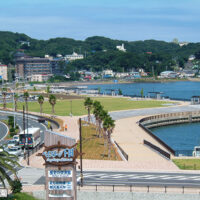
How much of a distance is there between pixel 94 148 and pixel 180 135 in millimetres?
41705

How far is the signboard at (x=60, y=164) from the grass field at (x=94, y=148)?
108 feet

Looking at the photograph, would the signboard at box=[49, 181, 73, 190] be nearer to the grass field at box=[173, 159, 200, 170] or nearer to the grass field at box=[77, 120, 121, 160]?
the grass field at box=[173, 159, 200, 170]

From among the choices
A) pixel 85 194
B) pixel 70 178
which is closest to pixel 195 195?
pixel 85 194

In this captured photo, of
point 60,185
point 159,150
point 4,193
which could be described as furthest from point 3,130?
point 60,185

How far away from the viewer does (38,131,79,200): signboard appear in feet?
127

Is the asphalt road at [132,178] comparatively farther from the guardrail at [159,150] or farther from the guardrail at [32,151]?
the guardrail at [159,150]

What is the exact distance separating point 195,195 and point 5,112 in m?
106

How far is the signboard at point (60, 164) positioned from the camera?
38844mm

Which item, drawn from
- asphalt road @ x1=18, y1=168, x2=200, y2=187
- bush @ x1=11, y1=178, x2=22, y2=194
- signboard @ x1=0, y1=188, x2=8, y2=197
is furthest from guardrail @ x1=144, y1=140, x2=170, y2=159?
signboard @ x1=0, y1=188, x2=8, y2=197

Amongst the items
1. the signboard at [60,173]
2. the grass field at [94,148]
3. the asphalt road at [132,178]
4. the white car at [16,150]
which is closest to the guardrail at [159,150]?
the grass field at [94,148]

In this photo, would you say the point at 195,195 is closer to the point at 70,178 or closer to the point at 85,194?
the point at 85,194

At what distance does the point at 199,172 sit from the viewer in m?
62.2

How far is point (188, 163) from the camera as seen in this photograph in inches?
2702

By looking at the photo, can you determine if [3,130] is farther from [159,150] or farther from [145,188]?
[145,188]
